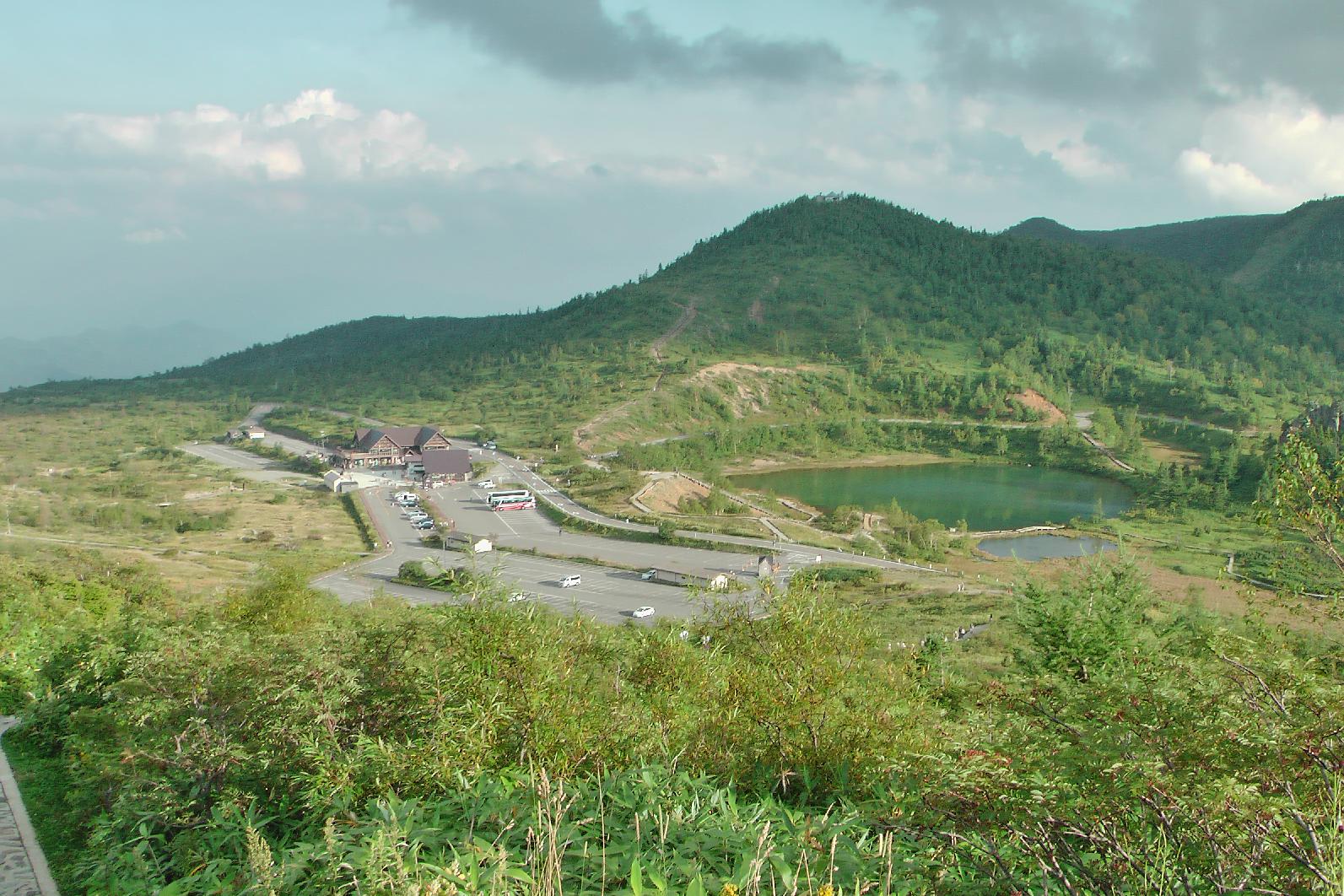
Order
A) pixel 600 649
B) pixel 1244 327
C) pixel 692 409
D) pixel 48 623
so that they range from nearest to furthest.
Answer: pixel 600 649
pixel 48 623
pixel 692 409
pixel 1244 327

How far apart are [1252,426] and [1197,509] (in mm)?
29086

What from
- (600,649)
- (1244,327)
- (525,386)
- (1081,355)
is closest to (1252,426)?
(1081,355)

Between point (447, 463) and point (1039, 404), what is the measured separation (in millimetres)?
57766

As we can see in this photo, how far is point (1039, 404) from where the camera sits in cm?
8238

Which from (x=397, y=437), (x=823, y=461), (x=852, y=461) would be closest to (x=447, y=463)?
(x=397, y=437)

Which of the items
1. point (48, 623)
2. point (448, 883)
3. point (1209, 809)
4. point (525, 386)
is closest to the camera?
point (448, 883)

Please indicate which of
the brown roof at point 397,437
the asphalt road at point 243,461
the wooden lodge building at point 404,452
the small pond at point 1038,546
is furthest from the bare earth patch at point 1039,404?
the asphalt road at point 243,461

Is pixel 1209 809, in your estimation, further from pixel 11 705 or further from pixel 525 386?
pixel 525 386

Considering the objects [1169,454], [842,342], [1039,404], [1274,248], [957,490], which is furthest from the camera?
[1274,248]

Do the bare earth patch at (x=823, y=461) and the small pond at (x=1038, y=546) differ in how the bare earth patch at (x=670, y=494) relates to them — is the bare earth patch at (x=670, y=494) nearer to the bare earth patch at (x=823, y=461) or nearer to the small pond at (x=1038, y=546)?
the bare earth patch at (x=823, y=461)

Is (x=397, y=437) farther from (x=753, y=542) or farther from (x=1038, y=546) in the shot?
(x=1038, y=546)

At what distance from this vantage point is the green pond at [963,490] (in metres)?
51.9

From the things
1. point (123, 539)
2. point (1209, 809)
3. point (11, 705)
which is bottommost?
point (123, 539)

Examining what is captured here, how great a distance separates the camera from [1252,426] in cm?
7269
